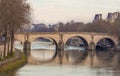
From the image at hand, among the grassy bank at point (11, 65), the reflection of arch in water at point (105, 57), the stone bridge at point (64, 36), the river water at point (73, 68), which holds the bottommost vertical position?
the river water at point (73, 68)

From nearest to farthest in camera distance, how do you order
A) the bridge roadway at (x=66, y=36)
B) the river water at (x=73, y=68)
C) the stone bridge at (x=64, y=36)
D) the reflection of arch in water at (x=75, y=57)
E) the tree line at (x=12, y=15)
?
the river water at (x=73, y=68) → the tree line at (x=12, y=15) → the reflection of arch in water at (x=75, y=57) → the stone bridge at (x=64, y=36) → the bridge roadway at (x=66, y=36)

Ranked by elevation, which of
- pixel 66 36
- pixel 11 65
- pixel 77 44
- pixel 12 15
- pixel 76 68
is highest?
pixel 12 15

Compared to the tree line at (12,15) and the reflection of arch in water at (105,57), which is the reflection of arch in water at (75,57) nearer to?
the reflection of arch in water at (105,57)

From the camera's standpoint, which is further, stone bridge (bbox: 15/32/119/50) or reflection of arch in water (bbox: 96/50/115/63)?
stone bridge (bbox: 15/32/119/50)

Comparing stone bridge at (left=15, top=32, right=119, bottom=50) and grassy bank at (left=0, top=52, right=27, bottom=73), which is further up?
stone bridge at (left=15, top=32, right=119, bottom=50)

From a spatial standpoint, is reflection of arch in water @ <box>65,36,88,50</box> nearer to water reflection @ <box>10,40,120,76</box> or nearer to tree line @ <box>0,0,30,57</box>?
water reflection @ <box>10,40,120,76</box>

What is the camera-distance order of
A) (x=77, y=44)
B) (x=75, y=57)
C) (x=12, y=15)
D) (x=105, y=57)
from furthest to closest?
(x=77, y=44) < (x=75, y=57) < (x=105, y=57) < (x=12, y=15)

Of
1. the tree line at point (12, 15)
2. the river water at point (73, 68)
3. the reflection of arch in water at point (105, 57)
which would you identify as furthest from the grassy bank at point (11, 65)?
the reflection of arch in water at point (105, 57)

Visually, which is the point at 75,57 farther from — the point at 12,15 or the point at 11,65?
the point at 11,65

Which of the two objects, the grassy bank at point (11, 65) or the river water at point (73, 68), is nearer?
the grassy bank at point (11, 65)

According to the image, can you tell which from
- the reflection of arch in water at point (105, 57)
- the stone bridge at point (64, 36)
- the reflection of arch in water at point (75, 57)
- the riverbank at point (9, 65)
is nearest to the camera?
the riverbank at point (9, 65)

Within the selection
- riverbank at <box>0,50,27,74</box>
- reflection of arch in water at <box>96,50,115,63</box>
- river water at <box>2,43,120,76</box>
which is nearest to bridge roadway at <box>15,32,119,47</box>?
reflection of arch in water at <box>96,50,115,63</box>

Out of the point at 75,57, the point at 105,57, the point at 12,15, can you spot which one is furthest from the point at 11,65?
the point at 105,57

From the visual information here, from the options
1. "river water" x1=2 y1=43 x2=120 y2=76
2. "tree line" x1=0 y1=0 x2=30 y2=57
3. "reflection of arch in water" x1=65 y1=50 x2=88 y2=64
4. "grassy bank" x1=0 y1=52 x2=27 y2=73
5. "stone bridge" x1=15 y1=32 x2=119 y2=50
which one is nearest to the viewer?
"grassy bank" x1=0 y1=52 x2=27 y2=73
